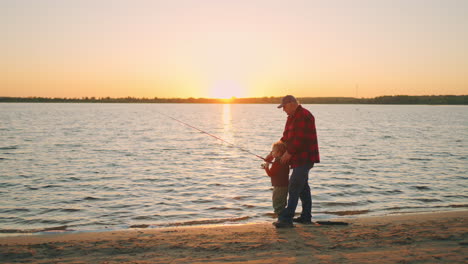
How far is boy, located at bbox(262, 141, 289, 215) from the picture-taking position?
6724mm

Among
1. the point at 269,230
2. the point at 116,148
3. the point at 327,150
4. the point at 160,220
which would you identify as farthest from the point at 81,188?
the point at 327,150

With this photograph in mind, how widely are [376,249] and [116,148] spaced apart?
18.7 meters

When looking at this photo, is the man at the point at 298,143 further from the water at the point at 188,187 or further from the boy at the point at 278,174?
the water at the point at 188,187

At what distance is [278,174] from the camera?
22.5 feet

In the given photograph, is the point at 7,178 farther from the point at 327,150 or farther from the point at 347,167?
the point at 327,150

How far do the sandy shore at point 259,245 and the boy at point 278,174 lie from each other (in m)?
0.46

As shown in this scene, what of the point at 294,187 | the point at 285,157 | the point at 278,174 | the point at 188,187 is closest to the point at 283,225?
the point at 294,187

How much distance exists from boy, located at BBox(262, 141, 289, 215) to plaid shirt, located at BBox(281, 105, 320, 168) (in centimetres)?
24

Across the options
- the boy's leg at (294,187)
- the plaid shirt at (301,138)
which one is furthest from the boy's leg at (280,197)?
the plaid shirt at (301,138)

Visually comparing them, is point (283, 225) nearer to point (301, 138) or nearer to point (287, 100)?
point (301, 138)

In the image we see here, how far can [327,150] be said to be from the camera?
71.7 feet

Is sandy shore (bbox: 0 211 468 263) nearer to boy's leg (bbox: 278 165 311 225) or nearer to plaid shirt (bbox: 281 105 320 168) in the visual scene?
boy's leg (bbox: 278 165 311 225)

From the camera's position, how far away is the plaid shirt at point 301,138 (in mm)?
6402

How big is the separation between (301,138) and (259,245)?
179 centimetres
